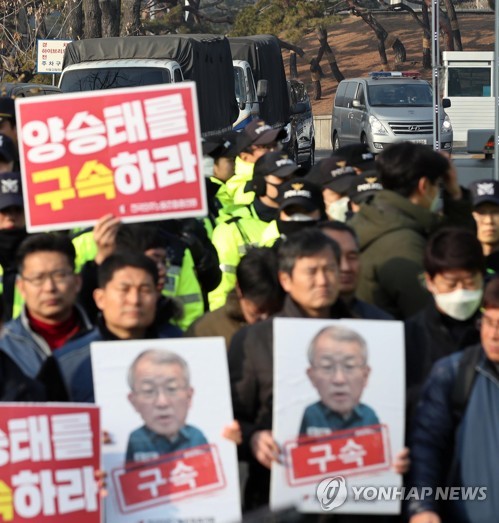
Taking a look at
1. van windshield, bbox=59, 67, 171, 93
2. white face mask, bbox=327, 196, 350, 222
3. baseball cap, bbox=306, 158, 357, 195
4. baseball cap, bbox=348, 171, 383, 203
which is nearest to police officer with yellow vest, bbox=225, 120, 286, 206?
baseball cap, bbox=306, 158, 357, 195

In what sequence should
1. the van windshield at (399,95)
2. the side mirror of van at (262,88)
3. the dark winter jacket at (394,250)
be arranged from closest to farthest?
1. the dark winter jacket at (394,250)
2. the side mirror of van at (262,88)
3. the van windshield at (399,95)

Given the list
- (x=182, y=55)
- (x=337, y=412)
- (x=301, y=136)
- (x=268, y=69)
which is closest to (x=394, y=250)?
(x=337, y=412)

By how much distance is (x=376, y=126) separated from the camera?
33.4m

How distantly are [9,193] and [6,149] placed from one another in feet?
3.13

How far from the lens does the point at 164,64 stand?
21.7 metres

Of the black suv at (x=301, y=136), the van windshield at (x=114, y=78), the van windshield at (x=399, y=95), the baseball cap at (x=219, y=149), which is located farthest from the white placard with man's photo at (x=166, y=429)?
the van windshield at (x=399, y=95)

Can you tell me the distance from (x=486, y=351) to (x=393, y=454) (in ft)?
1.50

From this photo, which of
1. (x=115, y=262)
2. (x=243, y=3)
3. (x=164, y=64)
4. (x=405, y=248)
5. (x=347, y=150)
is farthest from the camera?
(x=243, y=3)

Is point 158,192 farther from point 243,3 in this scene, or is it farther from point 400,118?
point 243,3

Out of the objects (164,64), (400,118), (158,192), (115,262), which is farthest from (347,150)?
(400,118)

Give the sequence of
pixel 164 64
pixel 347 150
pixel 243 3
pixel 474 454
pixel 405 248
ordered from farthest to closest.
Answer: pixel 243 3 → pixel 164 64 → pixel 347 150 → pixel 405 248 → pixel 474 454

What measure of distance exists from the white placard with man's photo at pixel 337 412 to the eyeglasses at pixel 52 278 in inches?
41.3

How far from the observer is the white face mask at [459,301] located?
17.1 feet
